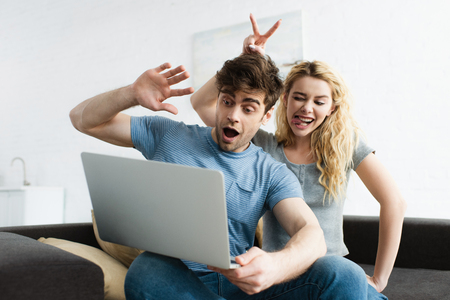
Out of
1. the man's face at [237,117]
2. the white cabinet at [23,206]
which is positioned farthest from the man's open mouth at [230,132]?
the white cabinet at [23,206]

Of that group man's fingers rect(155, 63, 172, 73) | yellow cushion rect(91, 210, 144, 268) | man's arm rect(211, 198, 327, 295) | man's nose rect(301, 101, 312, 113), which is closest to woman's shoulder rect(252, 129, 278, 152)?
man's nose rect(301, 101, 312, 113)

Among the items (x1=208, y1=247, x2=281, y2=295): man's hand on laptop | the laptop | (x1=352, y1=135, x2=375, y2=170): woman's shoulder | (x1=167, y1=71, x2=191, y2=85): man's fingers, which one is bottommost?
(x1=208, y1=247, x2=281, y2=295): man's hand on laptop

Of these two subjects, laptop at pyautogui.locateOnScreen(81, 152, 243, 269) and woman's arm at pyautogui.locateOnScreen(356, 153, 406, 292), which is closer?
laptop at pyautogui.locateOnScreen(81, 152, 243, 269)

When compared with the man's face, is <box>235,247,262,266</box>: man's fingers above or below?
below

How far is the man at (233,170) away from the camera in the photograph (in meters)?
0.98

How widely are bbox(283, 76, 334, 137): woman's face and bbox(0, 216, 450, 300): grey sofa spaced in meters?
0.71

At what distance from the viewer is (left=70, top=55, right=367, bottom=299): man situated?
977 millimetres

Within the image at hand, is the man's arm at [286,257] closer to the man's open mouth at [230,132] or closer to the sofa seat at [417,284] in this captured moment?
the man's open mouth at [230,132]

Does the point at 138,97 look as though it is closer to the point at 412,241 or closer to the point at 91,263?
the point at 91,263

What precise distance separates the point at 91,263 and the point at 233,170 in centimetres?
62

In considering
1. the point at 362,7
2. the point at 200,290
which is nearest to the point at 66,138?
the point at 362,7

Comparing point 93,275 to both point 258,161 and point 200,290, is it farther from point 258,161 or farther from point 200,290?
point 258,161

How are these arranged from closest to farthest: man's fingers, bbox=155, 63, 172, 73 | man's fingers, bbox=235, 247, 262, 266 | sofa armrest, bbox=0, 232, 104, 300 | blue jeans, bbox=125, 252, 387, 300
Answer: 1. sofa armrest, bbox=0, 232, 104, 300
2. man's fingers, bbox=235, 247, 262, 266
3. blue jeans, bbox=125, 252, 387, 300
4. man's fingers, bbox=155, 63, 172, 73

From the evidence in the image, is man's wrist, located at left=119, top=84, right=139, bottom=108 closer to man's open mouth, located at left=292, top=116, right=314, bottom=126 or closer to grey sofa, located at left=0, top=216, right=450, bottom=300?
grey sofa, located at left=0, top=216, right=450, bottom=300
